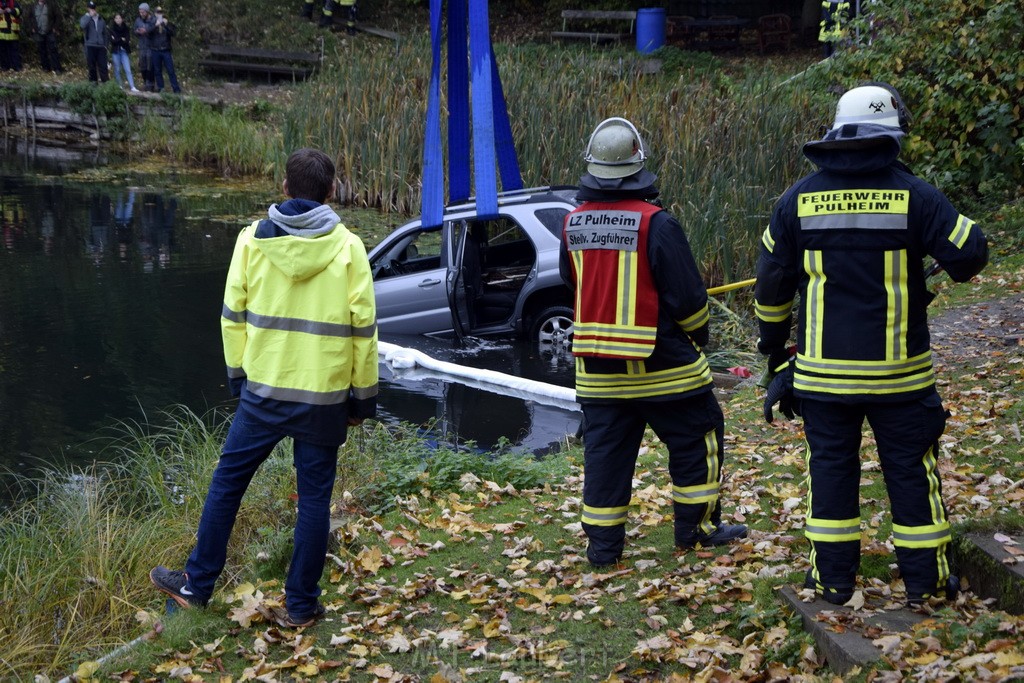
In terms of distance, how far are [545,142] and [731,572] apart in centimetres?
1110

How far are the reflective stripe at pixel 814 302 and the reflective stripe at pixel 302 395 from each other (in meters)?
1.88

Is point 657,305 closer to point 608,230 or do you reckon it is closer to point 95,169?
point 608,230

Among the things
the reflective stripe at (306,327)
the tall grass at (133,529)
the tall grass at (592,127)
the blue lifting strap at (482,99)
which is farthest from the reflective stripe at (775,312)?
the tall grass at (592,127)

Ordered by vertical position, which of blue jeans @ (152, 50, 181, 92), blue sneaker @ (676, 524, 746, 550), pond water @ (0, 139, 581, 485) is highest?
blue jeans @ (152, 50, 181, 92)

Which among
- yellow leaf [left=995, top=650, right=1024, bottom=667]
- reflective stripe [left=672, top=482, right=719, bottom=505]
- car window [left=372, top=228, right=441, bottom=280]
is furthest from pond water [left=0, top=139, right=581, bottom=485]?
yellow leaf [left=995, top=650, right=1024, bottom=667]

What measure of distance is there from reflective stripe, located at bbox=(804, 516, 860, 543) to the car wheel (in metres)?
6.97

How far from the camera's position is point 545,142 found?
15422mm

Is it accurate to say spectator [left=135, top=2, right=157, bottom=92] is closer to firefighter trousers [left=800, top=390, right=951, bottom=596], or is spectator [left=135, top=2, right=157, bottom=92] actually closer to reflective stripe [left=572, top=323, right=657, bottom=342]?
reflective stripe [left=572, top=323, right=657, bottom=342]

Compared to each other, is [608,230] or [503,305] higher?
[608,230]

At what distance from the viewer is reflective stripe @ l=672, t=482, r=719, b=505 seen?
5156 mm

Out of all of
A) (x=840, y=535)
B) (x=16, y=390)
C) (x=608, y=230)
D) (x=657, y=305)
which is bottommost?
(x=16, y=390)

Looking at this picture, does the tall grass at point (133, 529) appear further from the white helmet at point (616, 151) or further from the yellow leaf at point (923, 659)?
the yellow leaf at point (923, 659)

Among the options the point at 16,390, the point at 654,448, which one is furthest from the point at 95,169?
the point at 654,448

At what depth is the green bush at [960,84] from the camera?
12969mm
